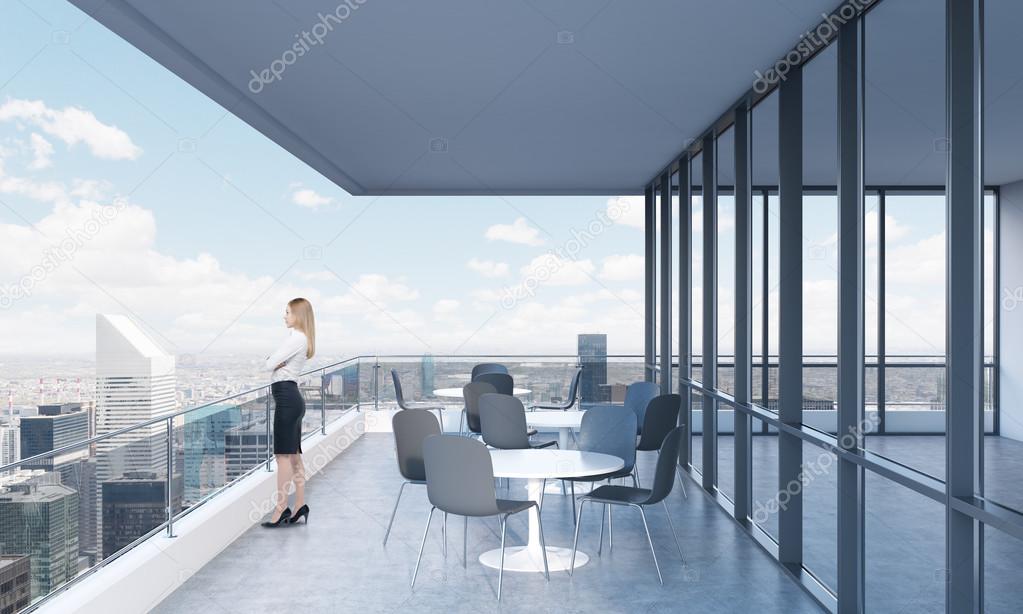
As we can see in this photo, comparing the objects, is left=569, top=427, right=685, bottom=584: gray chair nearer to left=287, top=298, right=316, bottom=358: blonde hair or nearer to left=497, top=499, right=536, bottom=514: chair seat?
left=497, top=499, right=536, bottom=514: chair seat

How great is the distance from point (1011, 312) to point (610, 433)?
4606 millimetres

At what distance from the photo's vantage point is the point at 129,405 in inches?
159

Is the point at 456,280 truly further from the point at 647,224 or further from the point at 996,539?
the point at 996,539

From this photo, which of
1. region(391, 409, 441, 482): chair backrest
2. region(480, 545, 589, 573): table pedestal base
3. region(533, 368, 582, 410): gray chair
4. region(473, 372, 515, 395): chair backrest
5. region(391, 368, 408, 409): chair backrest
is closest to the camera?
region(480, 545, 589, 573): table pedestal base

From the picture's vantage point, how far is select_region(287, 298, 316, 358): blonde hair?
213 inches

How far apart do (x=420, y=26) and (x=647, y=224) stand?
18.5 feet

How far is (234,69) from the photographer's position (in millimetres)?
4879

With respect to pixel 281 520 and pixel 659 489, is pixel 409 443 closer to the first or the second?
pixel 281 520

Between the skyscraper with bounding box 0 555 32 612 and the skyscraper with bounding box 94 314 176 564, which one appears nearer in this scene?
the skyscraper with bounding box 0 555 32 612

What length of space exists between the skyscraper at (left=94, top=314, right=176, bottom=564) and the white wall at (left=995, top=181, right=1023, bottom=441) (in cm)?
541

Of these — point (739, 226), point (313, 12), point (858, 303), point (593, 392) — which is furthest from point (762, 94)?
point (593, 392)

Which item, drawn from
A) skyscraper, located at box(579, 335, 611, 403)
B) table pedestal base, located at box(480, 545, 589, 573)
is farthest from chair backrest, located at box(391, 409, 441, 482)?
skyscraper, located at box(579, 335, 611, 403)

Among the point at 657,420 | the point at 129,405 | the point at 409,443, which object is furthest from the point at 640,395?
the point at 129,405

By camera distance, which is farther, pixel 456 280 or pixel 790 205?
pixel 456 280
